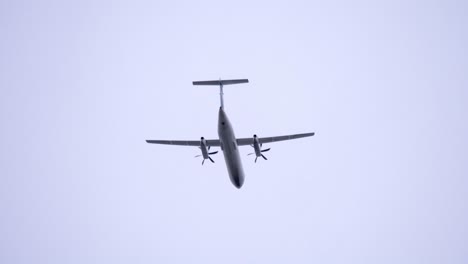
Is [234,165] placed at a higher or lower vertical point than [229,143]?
lower

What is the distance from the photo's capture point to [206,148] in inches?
1395

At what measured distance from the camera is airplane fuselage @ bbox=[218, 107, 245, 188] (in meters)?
29.5

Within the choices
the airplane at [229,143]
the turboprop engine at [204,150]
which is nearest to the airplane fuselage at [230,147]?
the airplane at [229,143]

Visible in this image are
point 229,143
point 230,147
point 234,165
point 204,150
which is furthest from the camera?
point 204,150

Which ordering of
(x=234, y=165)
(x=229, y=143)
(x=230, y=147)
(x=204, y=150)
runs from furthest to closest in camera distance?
(x=204, y=150) < (x=234, y=165) < (x=230, y=147) < (x=229, y=143)

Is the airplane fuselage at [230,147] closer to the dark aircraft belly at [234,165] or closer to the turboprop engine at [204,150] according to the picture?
the dark aircraft belly at [234,165]

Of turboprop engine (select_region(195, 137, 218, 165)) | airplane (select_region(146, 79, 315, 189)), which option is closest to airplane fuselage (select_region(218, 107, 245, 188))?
airplane (select_region(146, 79, 315, 189))

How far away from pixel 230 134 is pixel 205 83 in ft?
14.2

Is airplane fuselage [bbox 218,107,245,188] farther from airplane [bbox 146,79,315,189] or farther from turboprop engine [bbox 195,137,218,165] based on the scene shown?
turboprop engine [bbox 195,137,218,165]

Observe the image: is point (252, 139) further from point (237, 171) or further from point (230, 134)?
point (230, 134)

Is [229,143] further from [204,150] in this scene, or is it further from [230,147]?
[204,150]

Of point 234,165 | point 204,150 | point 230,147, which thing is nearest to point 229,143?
point 230,147

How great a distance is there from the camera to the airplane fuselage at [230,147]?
96.7 feet

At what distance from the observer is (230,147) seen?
31.8 meters
